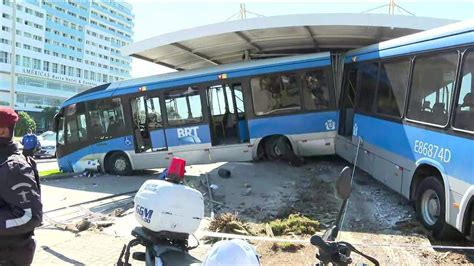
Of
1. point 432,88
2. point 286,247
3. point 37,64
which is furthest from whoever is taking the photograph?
point 37,64

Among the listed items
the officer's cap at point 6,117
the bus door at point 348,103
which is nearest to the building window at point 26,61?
the bus door at point 348,103

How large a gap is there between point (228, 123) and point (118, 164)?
392 centimetres

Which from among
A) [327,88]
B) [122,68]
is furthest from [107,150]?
[122,68]

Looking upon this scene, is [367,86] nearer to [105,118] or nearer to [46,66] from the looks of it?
[105,118]

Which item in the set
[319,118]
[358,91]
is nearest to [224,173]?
[319,118]

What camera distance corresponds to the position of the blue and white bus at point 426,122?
6.09m

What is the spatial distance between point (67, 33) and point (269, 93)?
104m

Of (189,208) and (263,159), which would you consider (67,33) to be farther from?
(189,208)

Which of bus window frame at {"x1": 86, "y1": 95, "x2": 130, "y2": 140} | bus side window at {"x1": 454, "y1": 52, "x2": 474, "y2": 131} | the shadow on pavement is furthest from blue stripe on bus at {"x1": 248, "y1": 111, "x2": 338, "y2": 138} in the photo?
the shadow on pavement

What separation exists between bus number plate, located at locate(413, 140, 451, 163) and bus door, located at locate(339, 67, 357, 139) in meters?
3.69

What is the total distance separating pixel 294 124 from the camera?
1253 cm

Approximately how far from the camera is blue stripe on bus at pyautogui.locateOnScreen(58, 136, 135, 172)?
1471 cm

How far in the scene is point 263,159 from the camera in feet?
42.7

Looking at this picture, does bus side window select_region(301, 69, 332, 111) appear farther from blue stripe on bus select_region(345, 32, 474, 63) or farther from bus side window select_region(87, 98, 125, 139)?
bus side window select_region(87, 98, 125, 139)
